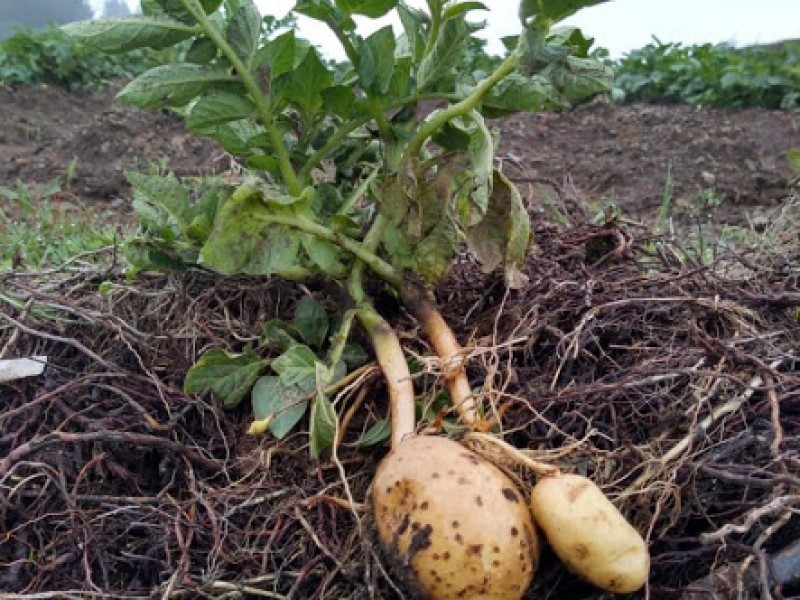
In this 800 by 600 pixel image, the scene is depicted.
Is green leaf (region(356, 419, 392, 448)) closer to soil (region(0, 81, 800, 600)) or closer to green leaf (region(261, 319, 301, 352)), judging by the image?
soil (region(0, 81, 800, 600))

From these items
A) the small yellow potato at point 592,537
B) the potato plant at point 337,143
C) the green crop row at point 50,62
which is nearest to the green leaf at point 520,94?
the potato plant at point 337,143

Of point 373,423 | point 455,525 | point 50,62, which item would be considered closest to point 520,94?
point 373,423

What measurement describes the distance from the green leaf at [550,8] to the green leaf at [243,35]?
0.46 metres

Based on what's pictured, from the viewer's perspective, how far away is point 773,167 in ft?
14.4

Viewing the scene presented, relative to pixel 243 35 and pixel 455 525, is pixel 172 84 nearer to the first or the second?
pixel 243 35

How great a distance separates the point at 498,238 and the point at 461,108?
0.22 meters

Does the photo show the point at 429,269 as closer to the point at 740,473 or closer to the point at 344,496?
the point at 344,496

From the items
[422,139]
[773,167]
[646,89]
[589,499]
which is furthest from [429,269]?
[646,89]

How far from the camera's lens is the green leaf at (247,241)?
1343 millimetres

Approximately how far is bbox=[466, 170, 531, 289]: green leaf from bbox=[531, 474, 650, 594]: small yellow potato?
0.40 m

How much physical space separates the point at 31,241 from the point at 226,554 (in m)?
1.55

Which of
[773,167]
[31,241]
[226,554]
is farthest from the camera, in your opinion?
[773,167]

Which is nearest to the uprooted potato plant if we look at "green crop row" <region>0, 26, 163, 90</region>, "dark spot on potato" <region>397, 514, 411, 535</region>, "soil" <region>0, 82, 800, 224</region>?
"dark spot on potato" <region>397, 514, 411, 535</region>

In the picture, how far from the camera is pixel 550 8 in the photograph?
1.35 meters
